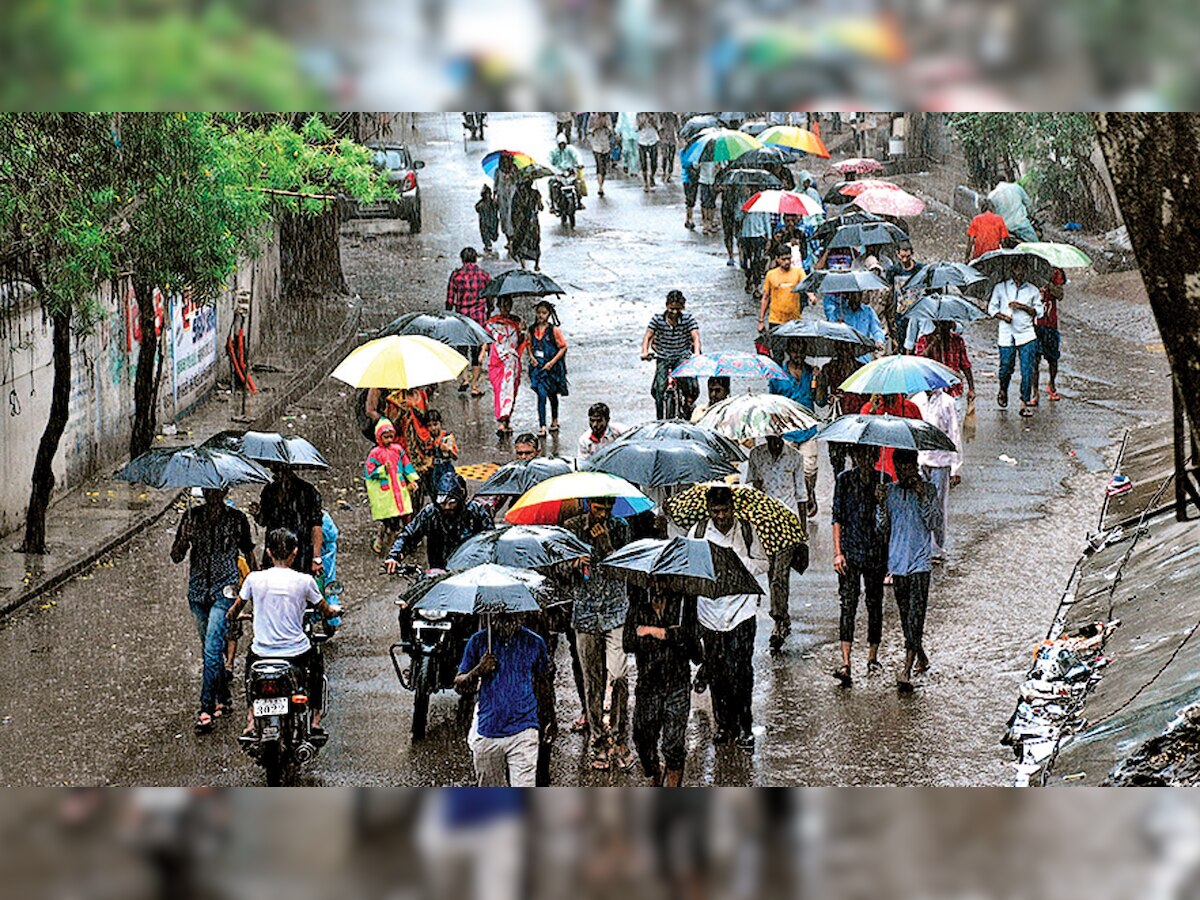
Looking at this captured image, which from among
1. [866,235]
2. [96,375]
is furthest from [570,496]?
[866,235]

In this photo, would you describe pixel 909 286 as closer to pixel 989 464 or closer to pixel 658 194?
pixel 989 464

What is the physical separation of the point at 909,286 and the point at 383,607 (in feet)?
23.1

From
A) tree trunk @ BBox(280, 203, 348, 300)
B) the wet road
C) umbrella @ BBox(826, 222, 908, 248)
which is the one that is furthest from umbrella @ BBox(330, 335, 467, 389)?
tree trunk @ BBox(280, 203, 348, 300)

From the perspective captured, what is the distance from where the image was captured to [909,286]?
17641mm

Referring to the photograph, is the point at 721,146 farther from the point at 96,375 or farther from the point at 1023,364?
the point at 96,375

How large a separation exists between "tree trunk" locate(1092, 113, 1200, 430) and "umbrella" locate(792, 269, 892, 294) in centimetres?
1054

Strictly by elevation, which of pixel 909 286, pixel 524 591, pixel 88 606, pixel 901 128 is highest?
pixel 901 128

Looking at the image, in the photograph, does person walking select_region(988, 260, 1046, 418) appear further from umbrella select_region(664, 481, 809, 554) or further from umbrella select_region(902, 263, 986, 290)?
umbrella select_region(664, 481, 809, 554)

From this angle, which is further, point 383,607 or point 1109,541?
point 1109,541

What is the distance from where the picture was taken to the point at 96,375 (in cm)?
1625

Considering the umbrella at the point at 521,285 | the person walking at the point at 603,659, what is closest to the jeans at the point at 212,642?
the person walking at the point at 603,659

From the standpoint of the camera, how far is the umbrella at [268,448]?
36.8 feet

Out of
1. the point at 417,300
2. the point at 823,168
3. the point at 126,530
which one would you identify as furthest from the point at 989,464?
the point at 823,168

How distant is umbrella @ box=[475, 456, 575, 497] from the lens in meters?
11.1
